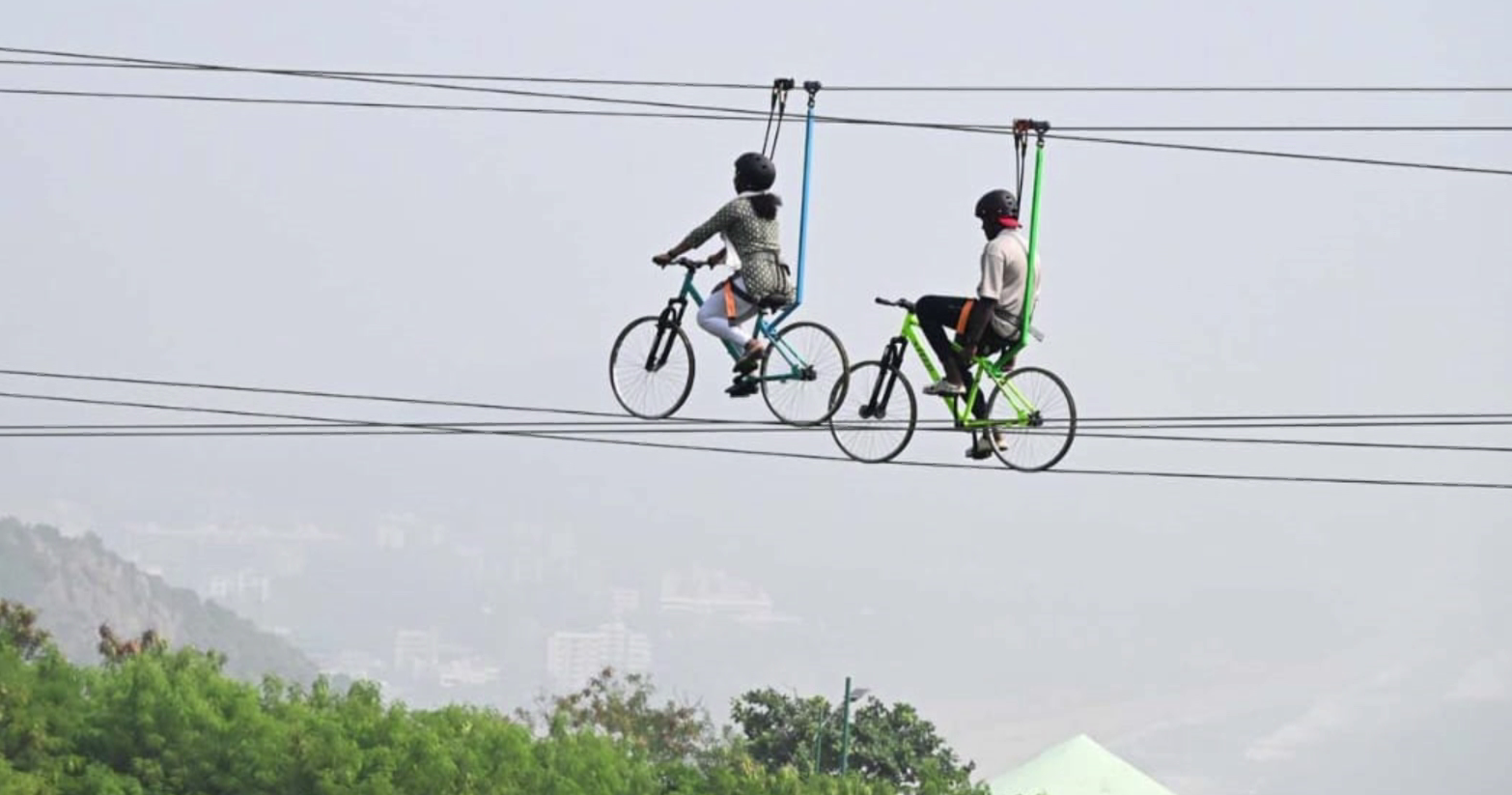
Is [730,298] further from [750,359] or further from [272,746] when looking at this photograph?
[272,746]

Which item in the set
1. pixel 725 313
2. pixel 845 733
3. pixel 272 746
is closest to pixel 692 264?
pixel 725 313

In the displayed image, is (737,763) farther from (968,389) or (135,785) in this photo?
(968,389)

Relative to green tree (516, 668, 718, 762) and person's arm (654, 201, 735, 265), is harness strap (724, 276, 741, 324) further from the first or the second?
green tree (516, 668, 718, 762)

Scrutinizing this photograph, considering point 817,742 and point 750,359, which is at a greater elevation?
point 750,359

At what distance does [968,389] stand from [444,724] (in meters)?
33.8

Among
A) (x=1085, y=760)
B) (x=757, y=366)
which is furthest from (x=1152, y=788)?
(x=757, y=366)

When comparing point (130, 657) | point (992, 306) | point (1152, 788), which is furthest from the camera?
point (1152, 788)

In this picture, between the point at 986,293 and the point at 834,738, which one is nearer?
the point at 986,293

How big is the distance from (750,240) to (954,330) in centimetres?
169

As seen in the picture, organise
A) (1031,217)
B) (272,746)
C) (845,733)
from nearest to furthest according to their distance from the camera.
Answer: (1031,217) → (272,746) → (845,733)

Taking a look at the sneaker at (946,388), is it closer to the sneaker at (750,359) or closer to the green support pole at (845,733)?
the sneaker at (750,359)

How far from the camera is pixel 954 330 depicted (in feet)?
75.8

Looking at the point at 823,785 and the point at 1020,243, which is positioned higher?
the point at 1020,243

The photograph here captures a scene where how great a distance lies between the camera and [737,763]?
62.0 meters
